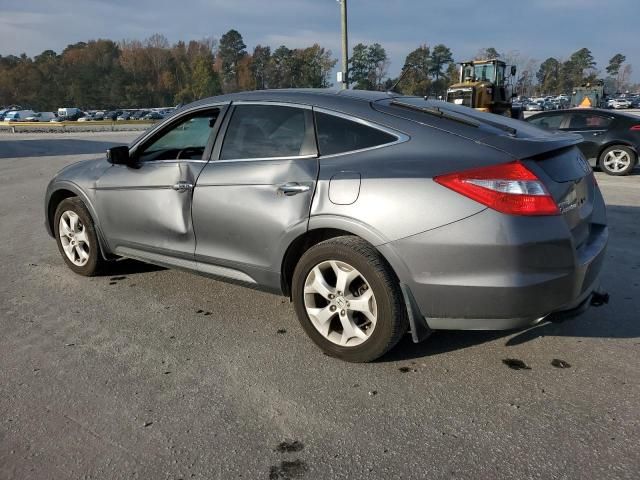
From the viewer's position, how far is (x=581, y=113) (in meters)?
11.4

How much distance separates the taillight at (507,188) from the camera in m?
2.61

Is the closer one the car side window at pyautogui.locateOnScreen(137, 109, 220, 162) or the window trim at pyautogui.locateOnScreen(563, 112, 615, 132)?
the car side window at pyautogui.locateOnScreen(137, 109, 220, 162)

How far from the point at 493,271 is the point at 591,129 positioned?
10.1 m

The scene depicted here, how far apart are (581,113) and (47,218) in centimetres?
1073

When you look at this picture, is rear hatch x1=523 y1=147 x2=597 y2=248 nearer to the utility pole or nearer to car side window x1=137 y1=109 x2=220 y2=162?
car side window x1=137 y1=109 x2=220 y2=162

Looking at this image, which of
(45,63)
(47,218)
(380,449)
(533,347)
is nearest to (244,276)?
(380,449)

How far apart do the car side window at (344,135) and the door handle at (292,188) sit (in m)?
0.24

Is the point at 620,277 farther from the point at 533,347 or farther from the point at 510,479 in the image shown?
the point at 510,479

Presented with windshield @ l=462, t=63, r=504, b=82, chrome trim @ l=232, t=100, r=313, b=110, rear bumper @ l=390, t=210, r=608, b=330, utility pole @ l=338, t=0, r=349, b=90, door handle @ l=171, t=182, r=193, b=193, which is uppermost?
utility pole @ l=338, t=0, r=349, b=90

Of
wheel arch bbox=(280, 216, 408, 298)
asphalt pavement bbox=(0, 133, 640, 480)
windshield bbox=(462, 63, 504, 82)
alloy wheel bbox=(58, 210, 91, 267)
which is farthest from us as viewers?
windshield bbox=(462, 63, 504, 82)

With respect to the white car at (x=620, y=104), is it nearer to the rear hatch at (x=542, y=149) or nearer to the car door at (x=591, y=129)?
the car door at (x=591, y=129)

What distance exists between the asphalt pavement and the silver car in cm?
Result: 36

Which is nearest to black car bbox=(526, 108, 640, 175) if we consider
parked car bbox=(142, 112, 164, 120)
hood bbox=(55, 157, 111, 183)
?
hood bbox=(55, 157, 111, 183)

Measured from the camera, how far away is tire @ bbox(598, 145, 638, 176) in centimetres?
1070
